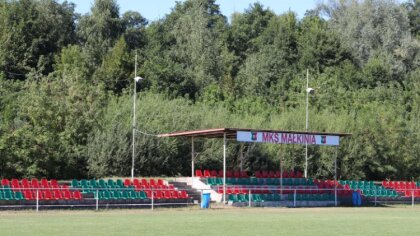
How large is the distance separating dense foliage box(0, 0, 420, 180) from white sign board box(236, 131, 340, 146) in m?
9.13

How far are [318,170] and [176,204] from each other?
24526 mm

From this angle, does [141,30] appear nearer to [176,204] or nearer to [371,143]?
[371,143]

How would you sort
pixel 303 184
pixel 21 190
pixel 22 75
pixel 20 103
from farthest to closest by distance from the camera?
pixel 22 75
pixel 20 103
pixel 303 184
pixel 21 190

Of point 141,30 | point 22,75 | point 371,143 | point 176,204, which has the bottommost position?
point 176,204

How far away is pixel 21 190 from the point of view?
3675 centimetres

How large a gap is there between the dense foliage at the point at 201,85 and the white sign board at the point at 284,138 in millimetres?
9131

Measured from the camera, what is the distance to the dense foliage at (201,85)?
184ft

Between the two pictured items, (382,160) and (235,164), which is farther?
(382,160)

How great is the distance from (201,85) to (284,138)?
135 feet

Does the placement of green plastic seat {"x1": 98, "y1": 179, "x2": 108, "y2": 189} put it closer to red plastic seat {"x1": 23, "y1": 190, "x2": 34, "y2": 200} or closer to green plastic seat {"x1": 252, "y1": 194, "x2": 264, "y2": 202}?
red plastic seat {"x1": 23, "y1": 190, "x2": 34, "y2": 200}

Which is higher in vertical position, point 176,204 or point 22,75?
point 22,75

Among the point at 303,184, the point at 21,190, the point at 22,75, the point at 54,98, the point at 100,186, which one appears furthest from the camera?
the point at 22,75

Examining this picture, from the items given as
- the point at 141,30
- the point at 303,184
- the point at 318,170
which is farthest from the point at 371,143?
the point at 141,30

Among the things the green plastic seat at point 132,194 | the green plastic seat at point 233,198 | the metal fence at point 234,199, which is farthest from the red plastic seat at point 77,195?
the green plastic seat at point 233,198
